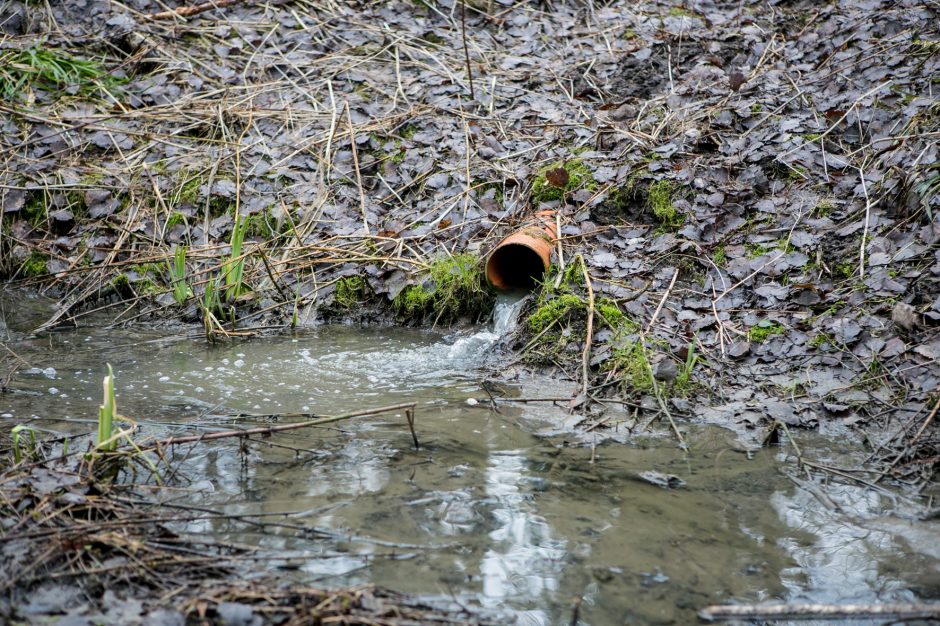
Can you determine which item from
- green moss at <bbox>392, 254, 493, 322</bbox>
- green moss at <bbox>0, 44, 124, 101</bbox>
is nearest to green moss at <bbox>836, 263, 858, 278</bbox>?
green moss at <bbox>392, 254, 493, 322</bbox>

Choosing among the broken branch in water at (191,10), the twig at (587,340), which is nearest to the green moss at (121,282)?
the broken branch in water at (191,10)

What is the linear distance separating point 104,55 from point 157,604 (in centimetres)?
635

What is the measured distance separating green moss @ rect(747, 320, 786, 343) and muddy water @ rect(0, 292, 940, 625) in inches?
33.3

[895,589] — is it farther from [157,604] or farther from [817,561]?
[157,604]

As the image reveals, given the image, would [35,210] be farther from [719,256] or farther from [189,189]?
[719,256]

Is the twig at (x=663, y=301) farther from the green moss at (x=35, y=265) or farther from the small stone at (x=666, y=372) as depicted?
the green moss at (x=35, y=265)

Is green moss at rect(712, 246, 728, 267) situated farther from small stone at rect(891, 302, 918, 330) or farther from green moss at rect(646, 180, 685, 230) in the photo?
small stone at rect(891, 302, 918, 330)

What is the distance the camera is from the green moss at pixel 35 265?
19.1 feet

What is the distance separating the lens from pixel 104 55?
7031mm

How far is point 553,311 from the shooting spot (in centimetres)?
463

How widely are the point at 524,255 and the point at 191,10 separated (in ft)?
15.0

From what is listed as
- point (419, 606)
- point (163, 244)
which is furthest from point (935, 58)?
point (163, 244)

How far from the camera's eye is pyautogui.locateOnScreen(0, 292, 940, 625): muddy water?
2.47 meters

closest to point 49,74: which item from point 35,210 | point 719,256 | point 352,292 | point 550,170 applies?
point 35,210
